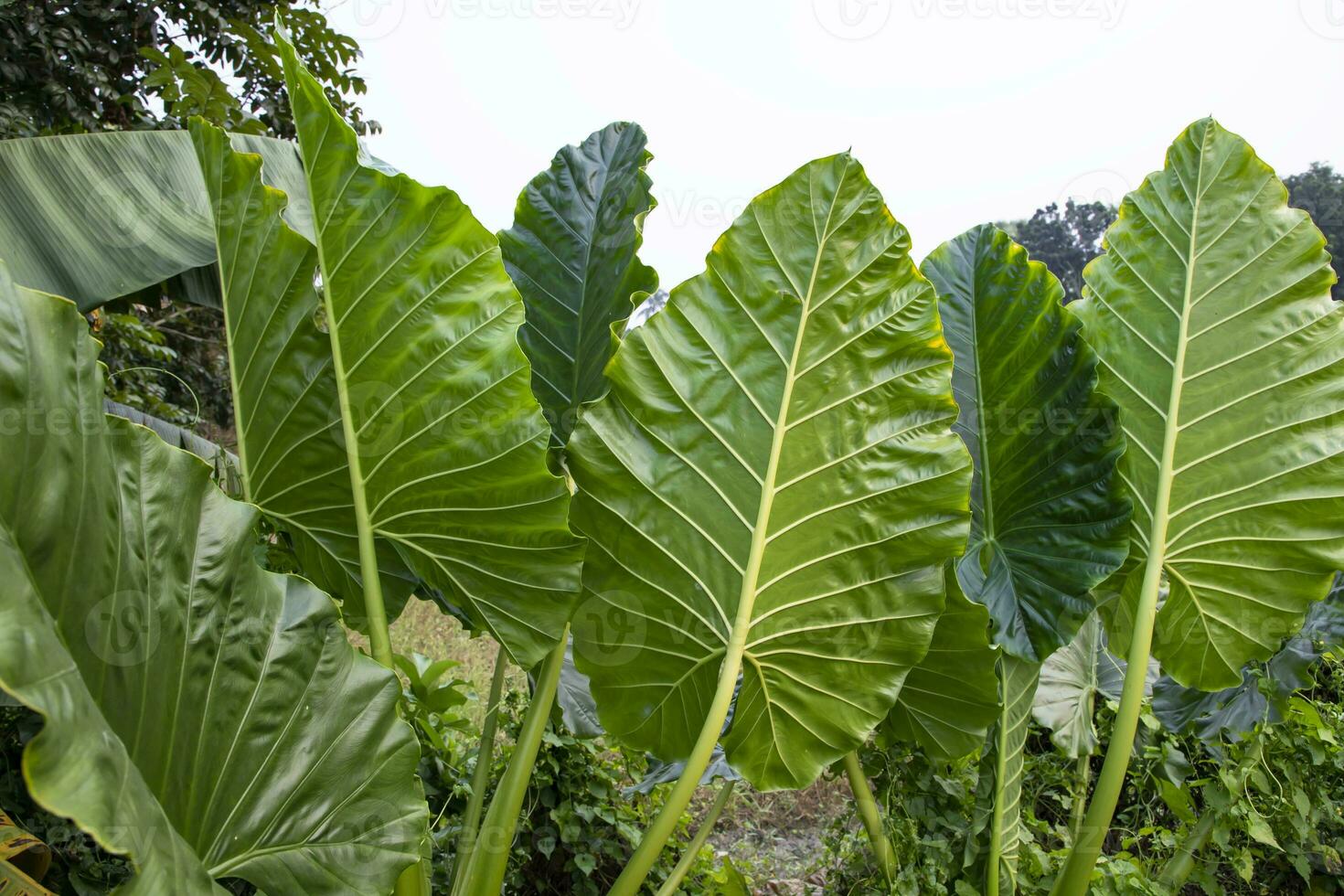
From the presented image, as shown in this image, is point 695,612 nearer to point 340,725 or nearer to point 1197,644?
point 340,725

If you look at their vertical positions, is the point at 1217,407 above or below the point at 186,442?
above

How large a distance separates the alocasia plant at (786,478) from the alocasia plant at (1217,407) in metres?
0.54

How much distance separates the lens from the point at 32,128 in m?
2.42

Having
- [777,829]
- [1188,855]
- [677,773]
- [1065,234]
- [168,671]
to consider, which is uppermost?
[1065,234]

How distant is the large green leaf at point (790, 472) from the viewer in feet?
3.08

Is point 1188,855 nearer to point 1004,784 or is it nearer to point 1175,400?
point 1004,784

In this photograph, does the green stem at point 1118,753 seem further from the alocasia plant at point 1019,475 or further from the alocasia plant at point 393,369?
the alocasia plant at point 393,369

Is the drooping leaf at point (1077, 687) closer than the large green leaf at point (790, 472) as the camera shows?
No

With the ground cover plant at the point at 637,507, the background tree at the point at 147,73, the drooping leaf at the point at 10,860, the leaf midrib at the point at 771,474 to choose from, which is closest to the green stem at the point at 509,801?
the ground cover plant at the point at 637,507

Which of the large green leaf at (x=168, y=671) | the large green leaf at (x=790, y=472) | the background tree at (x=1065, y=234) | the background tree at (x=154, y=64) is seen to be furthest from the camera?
the background tree at (x=1065, y=234)

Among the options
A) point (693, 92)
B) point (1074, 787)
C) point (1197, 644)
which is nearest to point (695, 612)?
point (1197, 644)

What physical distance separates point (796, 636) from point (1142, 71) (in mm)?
16621

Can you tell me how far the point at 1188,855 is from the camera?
148 centimetres

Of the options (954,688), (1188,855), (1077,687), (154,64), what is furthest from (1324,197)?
(154,64)
